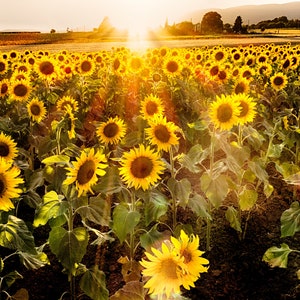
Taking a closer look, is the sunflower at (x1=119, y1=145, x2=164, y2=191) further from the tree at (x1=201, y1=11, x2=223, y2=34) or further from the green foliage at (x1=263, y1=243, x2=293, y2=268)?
the tree at (x1=201, y1=11, x2=223, y2=34)

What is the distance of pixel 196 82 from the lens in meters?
8.38

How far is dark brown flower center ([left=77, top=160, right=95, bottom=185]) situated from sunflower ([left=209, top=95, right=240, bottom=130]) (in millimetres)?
1330

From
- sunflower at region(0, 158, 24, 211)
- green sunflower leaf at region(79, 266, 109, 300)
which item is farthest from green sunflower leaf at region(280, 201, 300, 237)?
sunflower at region(0, 158, 24, 211)

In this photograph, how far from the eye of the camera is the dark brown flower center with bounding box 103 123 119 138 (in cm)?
459

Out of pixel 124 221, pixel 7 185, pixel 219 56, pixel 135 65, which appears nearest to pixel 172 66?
pixel 135 65

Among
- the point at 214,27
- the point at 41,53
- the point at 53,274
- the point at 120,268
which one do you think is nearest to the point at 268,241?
the point at 120,268

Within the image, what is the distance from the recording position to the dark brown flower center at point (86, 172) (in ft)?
10.4

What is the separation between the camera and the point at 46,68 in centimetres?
764

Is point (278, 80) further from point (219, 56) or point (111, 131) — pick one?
point (111, 131)

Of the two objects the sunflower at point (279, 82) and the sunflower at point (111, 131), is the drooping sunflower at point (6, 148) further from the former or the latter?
the sunflower at point (279, 82)

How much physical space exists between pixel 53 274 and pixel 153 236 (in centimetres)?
108

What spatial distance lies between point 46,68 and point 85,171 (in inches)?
190

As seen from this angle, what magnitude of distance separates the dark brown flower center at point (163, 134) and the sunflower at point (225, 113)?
46 cm

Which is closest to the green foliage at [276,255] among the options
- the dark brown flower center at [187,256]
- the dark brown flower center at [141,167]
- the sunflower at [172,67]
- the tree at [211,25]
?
the dark brown flower center at [141,167]
